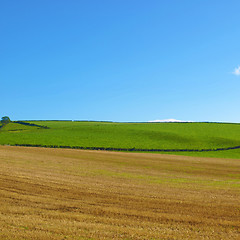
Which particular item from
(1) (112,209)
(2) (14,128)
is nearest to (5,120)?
(2) (14,128)

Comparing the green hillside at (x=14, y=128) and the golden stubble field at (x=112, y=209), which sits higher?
the green hillside at (x=14, y=128)

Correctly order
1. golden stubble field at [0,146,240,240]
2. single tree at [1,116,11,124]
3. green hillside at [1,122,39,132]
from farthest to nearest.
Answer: single tree at [1,116,11,124], green hillside at [1,122,39,132], golden stubble field at [0,146,240,240]

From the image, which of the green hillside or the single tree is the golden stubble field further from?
the single tree

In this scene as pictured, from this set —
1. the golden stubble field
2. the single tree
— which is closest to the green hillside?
the single tree

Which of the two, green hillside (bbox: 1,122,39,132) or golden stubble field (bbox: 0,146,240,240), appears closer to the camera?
golden stubble field (bbox: 0,146,240,240)

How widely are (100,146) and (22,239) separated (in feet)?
145

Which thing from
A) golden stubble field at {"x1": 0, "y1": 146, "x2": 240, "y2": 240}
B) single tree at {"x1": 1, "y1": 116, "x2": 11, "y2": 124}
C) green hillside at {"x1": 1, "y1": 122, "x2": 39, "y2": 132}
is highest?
single tree at {"x1": 1, "y1": 116, "x2": 11, "y2": 124}

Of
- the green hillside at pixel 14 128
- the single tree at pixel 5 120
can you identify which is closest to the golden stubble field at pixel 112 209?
the green hillside at pixel 14 128

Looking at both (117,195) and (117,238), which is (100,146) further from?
(117,238)

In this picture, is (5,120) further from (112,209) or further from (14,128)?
(112,209)

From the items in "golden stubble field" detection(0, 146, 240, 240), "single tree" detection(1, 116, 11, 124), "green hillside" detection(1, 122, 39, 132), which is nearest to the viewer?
"golden stubble field" detection(0, 146, 240, 240)

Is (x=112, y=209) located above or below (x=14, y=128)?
below

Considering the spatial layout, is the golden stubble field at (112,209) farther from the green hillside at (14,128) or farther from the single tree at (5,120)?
the single tree at (5,120)

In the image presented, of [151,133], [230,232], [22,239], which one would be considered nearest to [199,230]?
[230,232]
